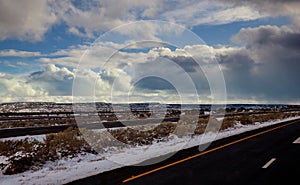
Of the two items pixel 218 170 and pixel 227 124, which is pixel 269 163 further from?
pixel 227 124

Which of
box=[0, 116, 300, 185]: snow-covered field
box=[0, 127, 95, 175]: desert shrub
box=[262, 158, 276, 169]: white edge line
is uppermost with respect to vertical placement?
box=[0, 127, 95, 175]: desert shrub

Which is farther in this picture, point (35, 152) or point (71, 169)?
point (35, 152)

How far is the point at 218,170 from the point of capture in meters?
9.27

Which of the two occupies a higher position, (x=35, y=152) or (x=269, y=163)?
→ (x=35, y=152)

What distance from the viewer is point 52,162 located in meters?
11.9

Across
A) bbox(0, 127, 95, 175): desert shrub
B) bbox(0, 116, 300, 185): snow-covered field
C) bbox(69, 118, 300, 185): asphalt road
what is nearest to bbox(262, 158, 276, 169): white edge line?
bbox(69, 118, 300, 185): asphalt road

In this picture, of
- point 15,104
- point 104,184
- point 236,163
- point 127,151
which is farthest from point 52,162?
point 15,104

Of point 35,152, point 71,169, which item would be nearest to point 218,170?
point 71,169

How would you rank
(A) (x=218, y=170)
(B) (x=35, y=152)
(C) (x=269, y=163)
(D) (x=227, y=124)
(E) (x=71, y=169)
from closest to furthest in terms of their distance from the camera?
(A) (x=218, y=170)
(C) (x=269, y=163)
(E) (x=71, y=169)
(B) (x=35, y=152)
(D) (x=227, y=124)

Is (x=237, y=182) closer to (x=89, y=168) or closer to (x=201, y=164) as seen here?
(x=201, y=164)

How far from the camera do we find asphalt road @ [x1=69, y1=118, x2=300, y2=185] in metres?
Result: 7.99

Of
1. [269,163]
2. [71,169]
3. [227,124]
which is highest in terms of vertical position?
[227,124]

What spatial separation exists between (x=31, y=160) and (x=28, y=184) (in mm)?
3206

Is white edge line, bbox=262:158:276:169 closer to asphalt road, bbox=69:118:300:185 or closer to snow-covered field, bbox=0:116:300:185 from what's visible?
asphalt road, bbox=69:118:300:185
